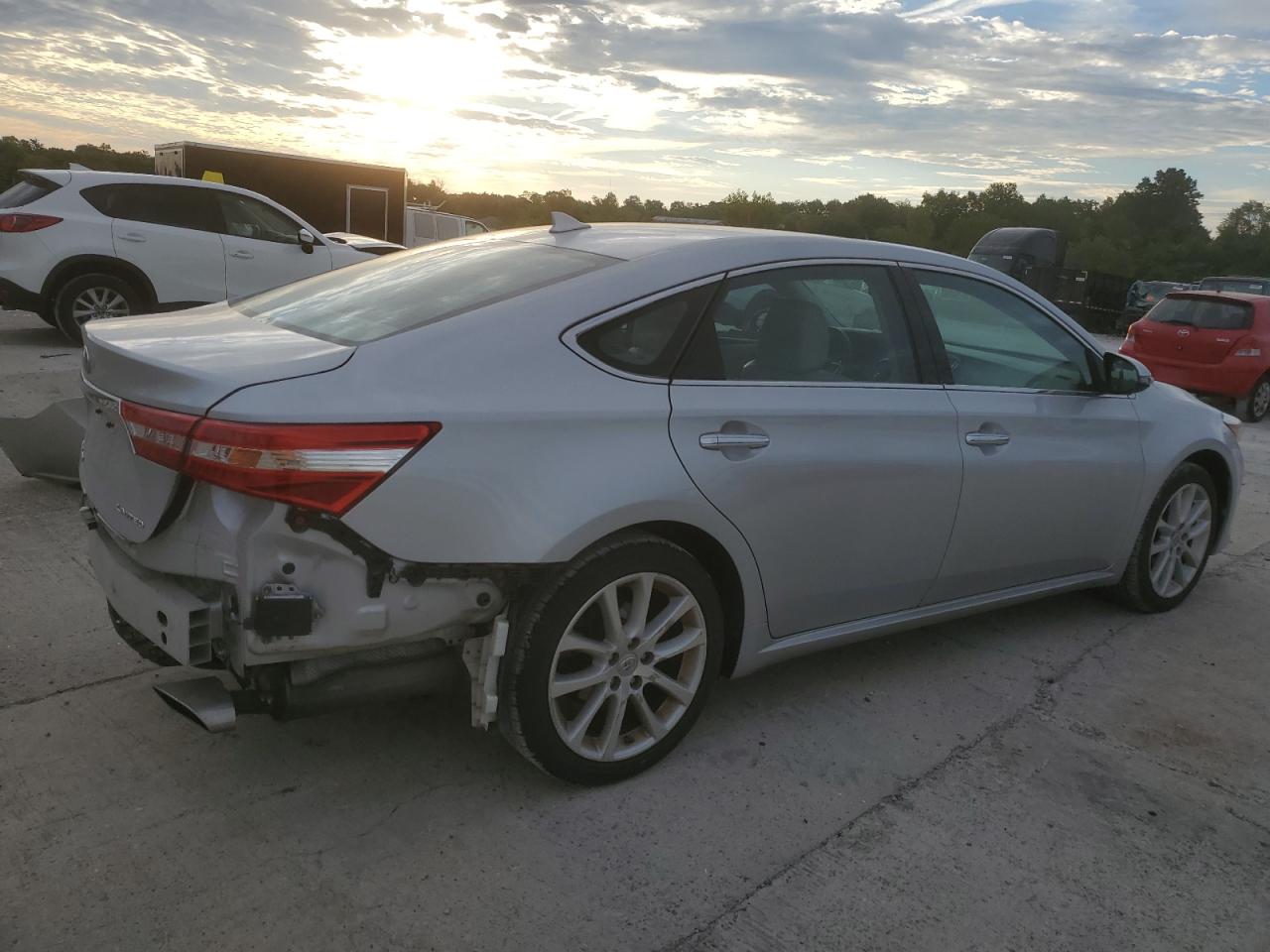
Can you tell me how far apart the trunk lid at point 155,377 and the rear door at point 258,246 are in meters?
8.40

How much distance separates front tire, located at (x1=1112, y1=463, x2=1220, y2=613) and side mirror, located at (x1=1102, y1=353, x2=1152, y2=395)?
1.80 ft

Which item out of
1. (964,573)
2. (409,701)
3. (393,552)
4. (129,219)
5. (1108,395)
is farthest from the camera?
(129,219)

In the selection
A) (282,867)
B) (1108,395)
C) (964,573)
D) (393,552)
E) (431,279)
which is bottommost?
(282,867)

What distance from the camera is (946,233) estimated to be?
56656 millimetres

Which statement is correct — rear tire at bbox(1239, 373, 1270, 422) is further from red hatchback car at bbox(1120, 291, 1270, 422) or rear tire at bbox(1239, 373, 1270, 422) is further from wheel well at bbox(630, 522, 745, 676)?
wheel well at bbox(630, 522, 745, 676)

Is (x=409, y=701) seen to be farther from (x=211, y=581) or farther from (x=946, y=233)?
(x=946, y=233)

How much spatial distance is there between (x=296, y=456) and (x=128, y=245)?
9.13 m

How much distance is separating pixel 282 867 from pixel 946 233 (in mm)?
58417

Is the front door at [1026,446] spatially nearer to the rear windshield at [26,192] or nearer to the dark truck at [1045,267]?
the rear windshield at [26,192]

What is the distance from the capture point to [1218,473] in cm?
503

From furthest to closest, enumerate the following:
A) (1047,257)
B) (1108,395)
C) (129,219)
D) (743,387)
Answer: (1047,257) < (129,219) < (1108,395) < (743,387)

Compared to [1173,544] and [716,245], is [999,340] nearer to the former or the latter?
[716,245]

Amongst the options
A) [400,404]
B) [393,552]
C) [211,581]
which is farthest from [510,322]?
[211,581]

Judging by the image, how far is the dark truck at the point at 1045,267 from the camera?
23734 millimetres
